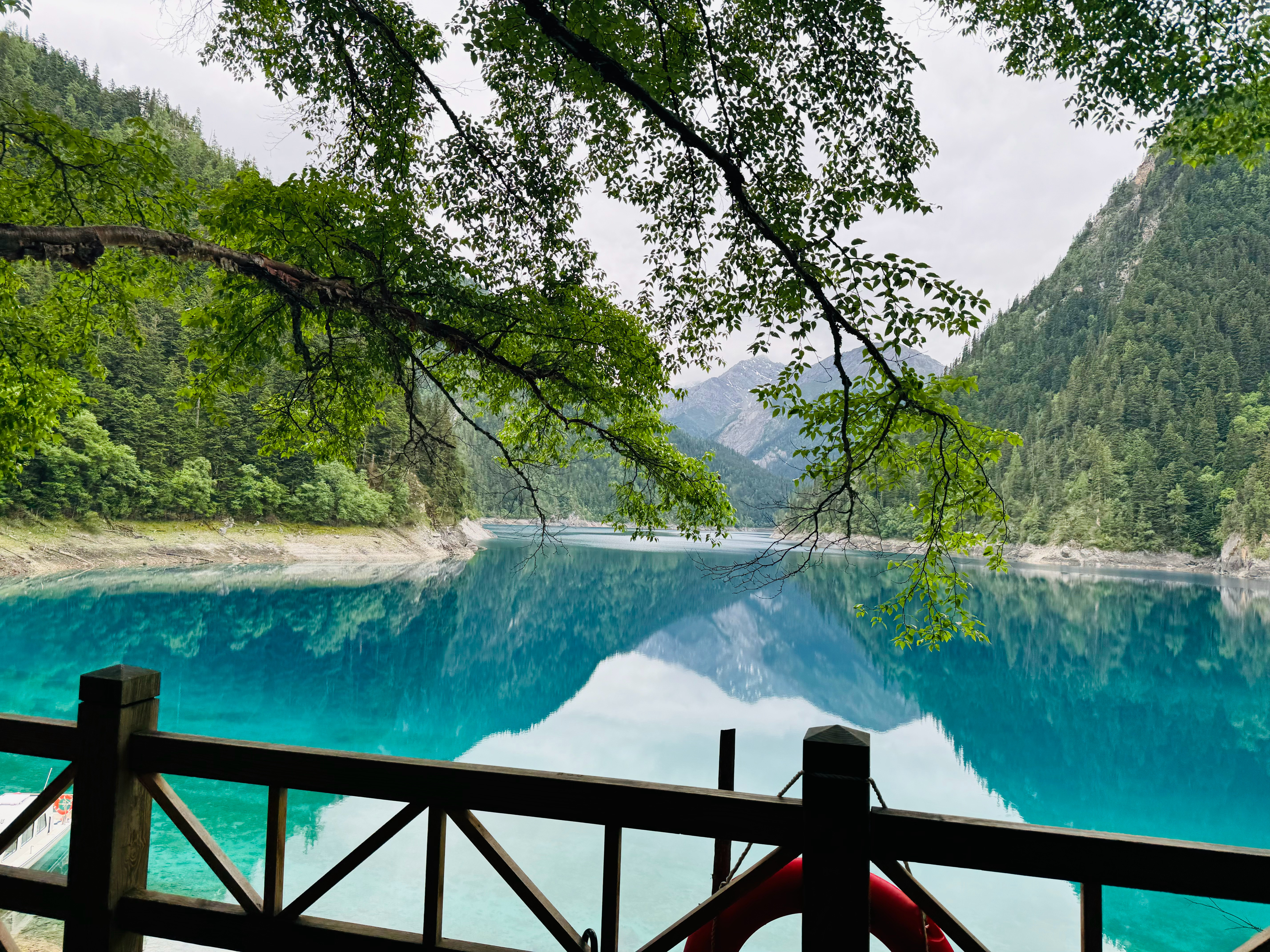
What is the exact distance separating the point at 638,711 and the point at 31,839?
15.9m

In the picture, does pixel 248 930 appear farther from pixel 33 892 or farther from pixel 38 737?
pixel 38 737

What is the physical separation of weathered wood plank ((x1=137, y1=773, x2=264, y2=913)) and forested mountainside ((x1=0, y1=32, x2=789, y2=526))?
19509 millimetres

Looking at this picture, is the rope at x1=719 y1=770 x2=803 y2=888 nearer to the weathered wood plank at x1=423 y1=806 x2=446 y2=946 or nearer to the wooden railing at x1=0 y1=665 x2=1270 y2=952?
the wooden railing at x1=0 y1=665 x2=1270 y2=952

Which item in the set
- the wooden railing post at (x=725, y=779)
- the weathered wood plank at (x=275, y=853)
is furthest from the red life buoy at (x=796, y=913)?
the wooden railing post at (x=725, y=779)

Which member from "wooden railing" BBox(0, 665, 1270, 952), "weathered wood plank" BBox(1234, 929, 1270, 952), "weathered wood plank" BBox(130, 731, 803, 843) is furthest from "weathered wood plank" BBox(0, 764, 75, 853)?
"weathered wood plank" BBox(1234, 929, 1270, 952)

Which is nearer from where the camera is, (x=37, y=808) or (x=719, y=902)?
(x=719, y=902)

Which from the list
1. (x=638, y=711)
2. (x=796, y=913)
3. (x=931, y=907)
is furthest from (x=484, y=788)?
(x=638, y=711)

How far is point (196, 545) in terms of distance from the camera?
34.8 m

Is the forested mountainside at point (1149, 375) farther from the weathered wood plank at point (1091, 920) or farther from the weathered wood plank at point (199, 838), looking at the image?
the weathered wood plank at point (199, 838)

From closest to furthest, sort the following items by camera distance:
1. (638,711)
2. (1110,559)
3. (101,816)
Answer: (101,816)
(638,711)
(1110,559)

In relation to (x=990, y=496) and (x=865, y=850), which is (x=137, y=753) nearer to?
(x=865, y=850)

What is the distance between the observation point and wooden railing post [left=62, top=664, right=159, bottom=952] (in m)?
1.88

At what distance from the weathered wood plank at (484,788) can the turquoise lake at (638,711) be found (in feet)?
14.8

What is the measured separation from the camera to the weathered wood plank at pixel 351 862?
5.56ft
